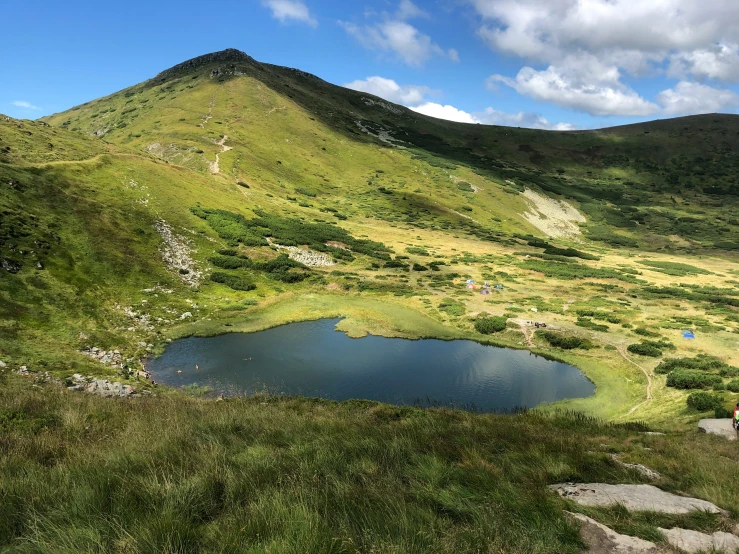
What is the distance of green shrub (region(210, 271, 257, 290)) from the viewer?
5069 centimetres

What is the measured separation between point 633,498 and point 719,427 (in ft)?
62.3

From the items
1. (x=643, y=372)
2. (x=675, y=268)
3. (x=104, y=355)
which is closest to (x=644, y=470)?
(x=643, y=372)

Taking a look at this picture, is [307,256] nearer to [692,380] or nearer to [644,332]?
[644,332]

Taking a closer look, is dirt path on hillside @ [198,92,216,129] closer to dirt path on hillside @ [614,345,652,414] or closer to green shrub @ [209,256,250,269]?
green shrub @ [209,256,250,269]

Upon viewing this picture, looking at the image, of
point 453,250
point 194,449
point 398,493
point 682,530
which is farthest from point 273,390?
point 453,250

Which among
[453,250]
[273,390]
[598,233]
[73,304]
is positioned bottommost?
[273,390]

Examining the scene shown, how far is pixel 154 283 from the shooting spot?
44.9 meters

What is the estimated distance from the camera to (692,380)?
106 ft

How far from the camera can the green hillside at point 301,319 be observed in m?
6.14

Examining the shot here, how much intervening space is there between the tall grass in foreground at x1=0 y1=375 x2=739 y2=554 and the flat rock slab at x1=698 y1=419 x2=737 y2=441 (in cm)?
1022

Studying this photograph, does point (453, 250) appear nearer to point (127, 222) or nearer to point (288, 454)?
point (127, 222)

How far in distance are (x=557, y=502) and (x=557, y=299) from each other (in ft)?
183

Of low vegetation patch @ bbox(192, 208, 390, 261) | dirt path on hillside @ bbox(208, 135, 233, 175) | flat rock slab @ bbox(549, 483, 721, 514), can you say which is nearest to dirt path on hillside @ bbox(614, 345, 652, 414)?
flat rock slab @ bbox(549, 483, 721, 514)

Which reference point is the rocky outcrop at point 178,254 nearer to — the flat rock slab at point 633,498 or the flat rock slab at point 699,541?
the flat rock slab at point 633,498
